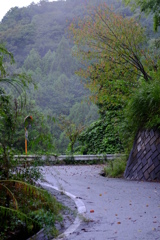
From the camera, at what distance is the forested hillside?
5159 centimetres

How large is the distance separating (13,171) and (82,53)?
12796mm

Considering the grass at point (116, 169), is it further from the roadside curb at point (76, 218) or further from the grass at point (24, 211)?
the grass at point (24, 211)

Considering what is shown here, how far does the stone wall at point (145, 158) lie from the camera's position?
37.9ft

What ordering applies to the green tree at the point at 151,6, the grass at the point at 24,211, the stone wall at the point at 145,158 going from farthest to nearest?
the green tree at the point at 151,6 → the stone wall at the point at 145,158 → the grass at the point at 24,211

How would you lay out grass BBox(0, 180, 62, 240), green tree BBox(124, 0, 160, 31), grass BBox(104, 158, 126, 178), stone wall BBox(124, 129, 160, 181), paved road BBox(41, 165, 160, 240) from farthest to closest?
green tree BBox(124, 0, 160, 31)
grass BBox(104, 158, 126, 178)
stone wall BBox(124, 129, 160, 181)
paved road BBox(41, 165, 160, 240)
grass BBox(0, 180, 62, 240)

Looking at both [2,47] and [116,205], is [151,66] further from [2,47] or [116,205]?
[2,47]

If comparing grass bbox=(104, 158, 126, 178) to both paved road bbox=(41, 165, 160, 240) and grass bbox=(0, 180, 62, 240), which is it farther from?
grass bbox=(0, 180, 62, 240)

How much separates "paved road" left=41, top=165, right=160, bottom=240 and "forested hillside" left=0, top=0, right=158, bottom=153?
3627 centimetres

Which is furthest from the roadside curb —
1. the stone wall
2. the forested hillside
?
the forested hillside

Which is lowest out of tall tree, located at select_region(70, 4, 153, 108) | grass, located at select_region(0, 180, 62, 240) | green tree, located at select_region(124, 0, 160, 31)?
grass, located at select_region(0, 180, 62, 240)

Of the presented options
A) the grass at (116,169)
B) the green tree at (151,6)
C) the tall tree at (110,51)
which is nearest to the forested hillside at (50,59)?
the tall tree at (110,51)

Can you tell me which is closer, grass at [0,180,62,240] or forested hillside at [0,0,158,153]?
grass at [0,180,62,240]

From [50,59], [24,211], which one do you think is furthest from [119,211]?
[50,59]

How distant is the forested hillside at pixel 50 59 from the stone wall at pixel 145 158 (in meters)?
33.3
